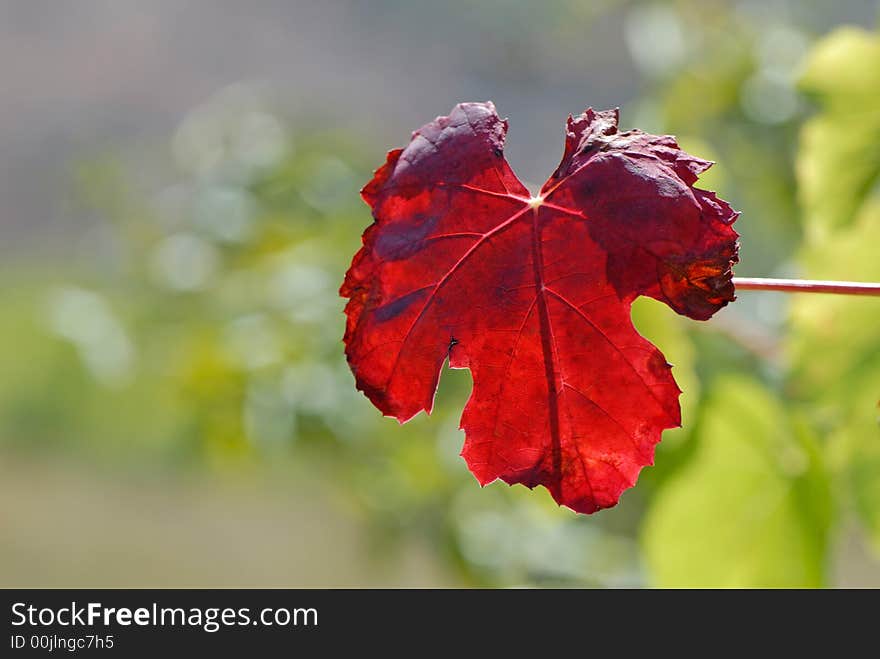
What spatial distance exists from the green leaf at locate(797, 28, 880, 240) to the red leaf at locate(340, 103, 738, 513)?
0.23 metres

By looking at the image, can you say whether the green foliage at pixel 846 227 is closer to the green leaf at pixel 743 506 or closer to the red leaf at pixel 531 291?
the green leaf at pixel 743 506

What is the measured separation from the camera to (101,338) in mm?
875

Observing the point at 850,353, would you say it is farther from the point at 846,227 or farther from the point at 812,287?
the point at 812,287

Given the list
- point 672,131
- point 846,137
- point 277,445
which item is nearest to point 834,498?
point 846,137

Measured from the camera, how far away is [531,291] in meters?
0.23

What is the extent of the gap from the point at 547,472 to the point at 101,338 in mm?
726

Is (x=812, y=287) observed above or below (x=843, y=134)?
below

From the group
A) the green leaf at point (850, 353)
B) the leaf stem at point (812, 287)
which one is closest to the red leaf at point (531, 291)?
the leaf stem at point (812, 287)

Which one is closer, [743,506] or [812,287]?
[812,287]

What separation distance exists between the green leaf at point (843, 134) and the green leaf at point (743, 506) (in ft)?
0.37

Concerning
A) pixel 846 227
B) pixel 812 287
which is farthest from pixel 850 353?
pixel 812 287

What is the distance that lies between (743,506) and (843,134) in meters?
0.19

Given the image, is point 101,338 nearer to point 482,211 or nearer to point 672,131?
point 672,131

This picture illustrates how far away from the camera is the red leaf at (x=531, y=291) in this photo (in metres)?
0.22
